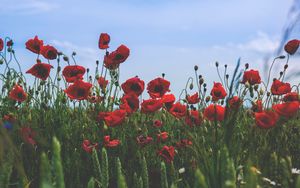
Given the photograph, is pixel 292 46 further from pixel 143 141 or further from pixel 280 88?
pixel 143 141

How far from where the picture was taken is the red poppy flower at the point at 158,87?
3738 mm

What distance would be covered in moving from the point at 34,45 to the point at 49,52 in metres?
0.16

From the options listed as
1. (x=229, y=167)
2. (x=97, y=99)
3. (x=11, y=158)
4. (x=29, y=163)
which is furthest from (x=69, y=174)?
(x=229, y=167)

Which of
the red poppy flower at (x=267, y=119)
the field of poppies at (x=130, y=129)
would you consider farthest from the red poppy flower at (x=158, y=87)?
the red poppy flower at (x=267, y=119)

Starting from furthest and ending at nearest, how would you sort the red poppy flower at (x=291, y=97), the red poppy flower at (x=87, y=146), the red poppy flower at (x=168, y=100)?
the red poppy flower at (x=291, y=97) < the red poppy flower at (x=168, y=100) < the red poppy flower at (x=87, y=146)

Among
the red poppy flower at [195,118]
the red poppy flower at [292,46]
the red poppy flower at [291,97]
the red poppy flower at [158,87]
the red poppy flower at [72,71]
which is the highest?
the red poppy flower at [292,46]

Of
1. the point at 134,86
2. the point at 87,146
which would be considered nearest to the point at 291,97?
the point at 134,86

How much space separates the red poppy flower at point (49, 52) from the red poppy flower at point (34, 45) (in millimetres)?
57

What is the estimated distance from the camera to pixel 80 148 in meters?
3.80

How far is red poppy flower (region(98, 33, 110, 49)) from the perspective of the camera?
4.62 m

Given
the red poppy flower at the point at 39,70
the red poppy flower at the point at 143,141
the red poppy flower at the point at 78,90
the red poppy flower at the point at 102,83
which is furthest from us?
the red poppy flower at the point at 102,83

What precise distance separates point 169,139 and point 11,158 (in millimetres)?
2979

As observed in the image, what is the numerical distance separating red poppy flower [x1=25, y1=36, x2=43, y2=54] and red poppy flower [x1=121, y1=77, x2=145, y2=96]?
1.38 metres

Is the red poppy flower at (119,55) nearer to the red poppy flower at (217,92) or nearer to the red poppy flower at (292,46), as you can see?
the red poppy flower at (217,92)
